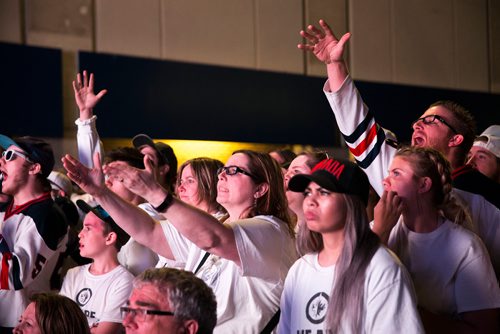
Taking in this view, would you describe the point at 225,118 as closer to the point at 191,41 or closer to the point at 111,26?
the point at 191,41

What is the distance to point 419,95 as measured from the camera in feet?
36.2

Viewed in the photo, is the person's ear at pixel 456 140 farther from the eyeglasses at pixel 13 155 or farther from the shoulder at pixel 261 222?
the eyeglasses at pixel 13 155

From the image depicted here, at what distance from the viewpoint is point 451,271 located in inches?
126

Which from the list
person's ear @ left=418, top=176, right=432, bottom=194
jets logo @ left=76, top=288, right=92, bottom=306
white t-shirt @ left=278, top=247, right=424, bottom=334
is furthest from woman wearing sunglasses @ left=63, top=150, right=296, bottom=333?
jets logo @ left=76, top=288, right=92, bottom=306

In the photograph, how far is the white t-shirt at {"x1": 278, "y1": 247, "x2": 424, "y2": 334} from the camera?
9.21 feet

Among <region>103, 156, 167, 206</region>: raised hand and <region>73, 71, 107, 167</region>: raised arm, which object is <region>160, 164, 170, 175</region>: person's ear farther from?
<region>103, 156, 167, 206</region>: raised hand

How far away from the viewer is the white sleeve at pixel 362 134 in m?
4.00

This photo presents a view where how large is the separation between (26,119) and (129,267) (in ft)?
10.9

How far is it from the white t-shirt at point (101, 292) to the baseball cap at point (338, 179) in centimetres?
178

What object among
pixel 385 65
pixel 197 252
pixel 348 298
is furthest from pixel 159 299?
pixel 385 65

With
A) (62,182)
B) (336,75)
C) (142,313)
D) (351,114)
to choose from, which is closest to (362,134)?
(351,114)

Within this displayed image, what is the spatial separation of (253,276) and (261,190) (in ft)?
1.61

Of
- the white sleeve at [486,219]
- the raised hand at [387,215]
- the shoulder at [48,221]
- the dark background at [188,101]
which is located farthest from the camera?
the dark background at [188,101]

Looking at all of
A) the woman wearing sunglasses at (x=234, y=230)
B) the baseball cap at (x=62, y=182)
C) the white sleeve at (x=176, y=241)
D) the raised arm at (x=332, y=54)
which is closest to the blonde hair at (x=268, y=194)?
the woman wearing sunglasses at (x=234, y=230)
